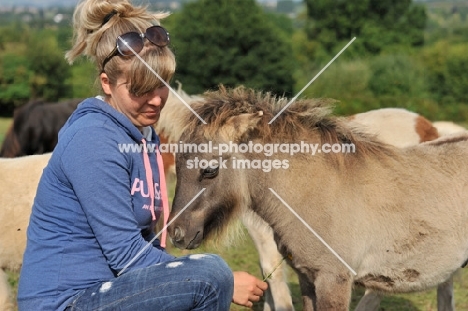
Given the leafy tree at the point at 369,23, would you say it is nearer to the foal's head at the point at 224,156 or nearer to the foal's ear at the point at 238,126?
the foal's head at the point at 224,156

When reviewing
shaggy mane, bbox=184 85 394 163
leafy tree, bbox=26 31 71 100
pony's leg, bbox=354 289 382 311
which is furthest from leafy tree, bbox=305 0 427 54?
shaggy mane, bbox=184 85 394 163

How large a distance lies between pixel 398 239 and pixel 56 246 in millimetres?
2276

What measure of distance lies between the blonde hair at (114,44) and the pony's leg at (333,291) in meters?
1.75

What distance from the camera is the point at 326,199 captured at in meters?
3.79

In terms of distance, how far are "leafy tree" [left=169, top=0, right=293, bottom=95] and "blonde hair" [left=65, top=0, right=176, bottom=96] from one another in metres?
37.7

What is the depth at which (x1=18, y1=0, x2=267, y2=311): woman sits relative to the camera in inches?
97.7

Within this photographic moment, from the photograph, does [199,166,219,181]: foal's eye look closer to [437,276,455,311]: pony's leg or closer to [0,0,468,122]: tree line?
[437,276,455,311]: pony's leg

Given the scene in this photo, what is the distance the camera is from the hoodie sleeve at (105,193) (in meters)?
2.48

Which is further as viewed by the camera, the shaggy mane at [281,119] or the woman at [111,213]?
the shaggy mane at [281,119]

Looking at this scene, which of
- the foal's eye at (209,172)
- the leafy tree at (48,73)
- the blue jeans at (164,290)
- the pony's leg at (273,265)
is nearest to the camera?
the blue jeans at (164,290)

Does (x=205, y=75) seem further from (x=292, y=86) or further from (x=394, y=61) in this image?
(x=394, y=61)

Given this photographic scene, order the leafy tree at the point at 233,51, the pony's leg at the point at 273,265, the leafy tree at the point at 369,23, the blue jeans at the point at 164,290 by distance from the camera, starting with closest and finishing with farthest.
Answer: the blue jeans at the point at 164,290 → the pony's leg at the point at 273,265 → the leafy tree at the point at 233,51 → the leafy tree at the point at 369,23

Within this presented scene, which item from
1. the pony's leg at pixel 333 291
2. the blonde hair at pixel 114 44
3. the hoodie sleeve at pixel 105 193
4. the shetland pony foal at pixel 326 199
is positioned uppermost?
the blonde hair at pixel 114 44

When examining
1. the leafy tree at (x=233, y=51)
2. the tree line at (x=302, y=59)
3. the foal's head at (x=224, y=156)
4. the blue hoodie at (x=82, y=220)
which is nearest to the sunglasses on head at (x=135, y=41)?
the blue hoodie at (x=82, y=220)
